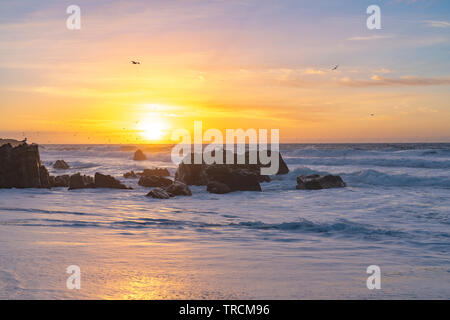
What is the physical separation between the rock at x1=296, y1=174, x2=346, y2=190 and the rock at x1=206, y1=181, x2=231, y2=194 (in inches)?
178

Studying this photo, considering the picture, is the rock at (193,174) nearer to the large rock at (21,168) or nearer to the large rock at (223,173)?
the large rock at (223,173)

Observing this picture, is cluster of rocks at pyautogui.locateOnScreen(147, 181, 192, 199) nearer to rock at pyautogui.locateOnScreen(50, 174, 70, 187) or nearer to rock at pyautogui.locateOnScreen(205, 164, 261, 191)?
rock at pyautogui.locateOnScreen(205, 164, 261, 191)

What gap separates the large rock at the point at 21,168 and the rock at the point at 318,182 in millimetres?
14270

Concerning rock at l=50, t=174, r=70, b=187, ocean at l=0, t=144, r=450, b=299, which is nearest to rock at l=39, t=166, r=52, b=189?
rock at l=50, t=174, r=70, b=187

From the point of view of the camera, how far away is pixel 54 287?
540 cm

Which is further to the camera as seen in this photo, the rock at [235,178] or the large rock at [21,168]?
the rock at [235,178]

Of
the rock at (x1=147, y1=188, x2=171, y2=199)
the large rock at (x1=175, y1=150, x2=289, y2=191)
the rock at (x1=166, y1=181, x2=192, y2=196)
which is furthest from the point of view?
the large rock at (x1=175, y1=150, x2=289, y2=191)

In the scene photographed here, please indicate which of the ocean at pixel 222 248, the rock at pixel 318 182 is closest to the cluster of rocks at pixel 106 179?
the rock at pixel 318 182

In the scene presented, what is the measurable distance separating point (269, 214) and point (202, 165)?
12.4m

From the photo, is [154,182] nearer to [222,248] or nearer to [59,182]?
[59,182]

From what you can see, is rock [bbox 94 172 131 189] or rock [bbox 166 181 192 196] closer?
rock [bbox 166 181 192 196]

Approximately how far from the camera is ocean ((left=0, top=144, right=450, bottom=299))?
566 centimetres

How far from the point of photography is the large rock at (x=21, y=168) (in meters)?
21.0
